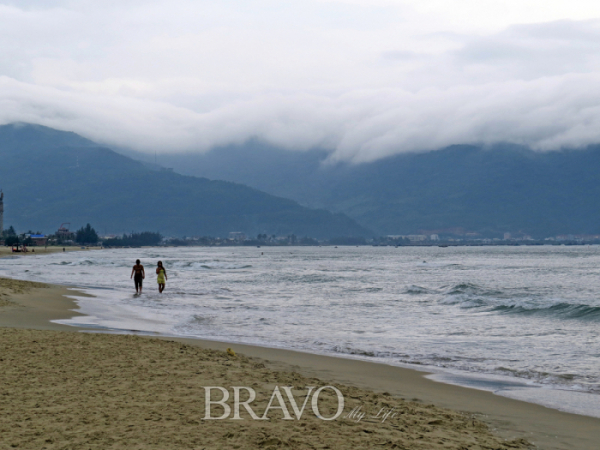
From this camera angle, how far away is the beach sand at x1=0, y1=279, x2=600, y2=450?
19.1 ft

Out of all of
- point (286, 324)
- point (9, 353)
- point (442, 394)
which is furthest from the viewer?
point (286, 324)

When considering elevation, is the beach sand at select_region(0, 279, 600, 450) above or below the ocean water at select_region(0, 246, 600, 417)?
above

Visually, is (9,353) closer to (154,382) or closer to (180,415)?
(154,382)

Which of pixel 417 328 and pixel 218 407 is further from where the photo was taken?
pixel 417 328

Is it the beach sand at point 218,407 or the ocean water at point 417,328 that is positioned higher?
the beach sand at point 218,407

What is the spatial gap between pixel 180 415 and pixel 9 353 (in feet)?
16.9

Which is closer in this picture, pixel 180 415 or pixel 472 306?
pixel 180 415

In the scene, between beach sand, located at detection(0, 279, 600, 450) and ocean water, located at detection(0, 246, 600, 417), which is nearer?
beach sand, located at detection(0, 279, 600, 450)

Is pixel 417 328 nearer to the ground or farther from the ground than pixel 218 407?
nearer to the ground

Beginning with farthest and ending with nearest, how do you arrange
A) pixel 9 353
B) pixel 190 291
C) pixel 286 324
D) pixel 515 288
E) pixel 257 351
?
pixel 515 288 → pixel 190 291 → pixel 286 324 → pixel 257 351 → pixel 9 353

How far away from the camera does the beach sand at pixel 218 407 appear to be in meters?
5.82

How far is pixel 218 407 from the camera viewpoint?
22.7 feet

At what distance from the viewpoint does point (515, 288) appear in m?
36.2

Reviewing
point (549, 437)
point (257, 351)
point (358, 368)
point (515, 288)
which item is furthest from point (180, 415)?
point (515, 288)
